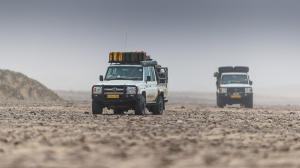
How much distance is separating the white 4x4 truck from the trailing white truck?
52.5ft

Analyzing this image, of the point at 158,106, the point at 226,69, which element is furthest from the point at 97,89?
the point at 226,69

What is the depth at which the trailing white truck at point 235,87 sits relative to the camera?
44.8 meters

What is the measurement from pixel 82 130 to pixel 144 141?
135 inches

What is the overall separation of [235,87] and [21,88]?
3188 cm

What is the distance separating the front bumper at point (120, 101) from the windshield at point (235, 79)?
2020cm

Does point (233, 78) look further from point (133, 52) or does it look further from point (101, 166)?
point (101, 166)

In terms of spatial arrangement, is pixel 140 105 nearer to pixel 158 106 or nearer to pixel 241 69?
pixel 158 106

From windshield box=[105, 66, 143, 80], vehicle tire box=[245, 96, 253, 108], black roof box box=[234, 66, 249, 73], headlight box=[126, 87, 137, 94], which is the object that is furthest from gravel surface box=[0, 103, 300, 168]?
black roof box box=[234, 66, 249, 73]

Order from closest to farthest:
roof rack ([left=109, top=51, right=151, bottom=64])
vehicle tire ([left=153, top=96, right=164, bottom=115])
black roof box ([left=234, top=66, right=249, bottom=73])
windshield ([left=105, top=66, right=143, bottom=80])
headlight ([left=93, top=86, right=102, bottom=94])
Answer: headlight ([left=93, top=86, right=102, bottom=94]) → windshield ([left=105, top=66, right=143, bottom=80]) → roof rack ([left=109, top=51, right=151, bottom=64]) → vehicle tire ([left=153, top=96, right=164, bottom=115]) → black roof box ([left=234, top=66, right=249, bottom=73])

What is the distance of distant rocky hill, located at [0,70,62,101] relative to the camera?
227ft

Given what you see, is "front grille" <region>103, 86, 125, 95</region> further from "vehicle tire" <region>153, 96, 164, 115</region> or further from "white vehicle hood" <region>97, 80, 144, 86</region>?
"vehicle tire" <region>153, 96, 164, 115</region>

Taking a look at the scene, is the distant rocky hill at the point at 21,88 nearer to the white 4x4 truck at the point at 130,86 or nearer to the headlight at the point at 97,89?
the white 4x4 truck at the point at 130,86

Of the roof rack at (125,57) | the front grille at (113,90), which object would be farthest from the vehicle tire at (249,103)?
the front grille at (113,90)

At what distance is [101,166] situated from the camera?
30.9 feet
